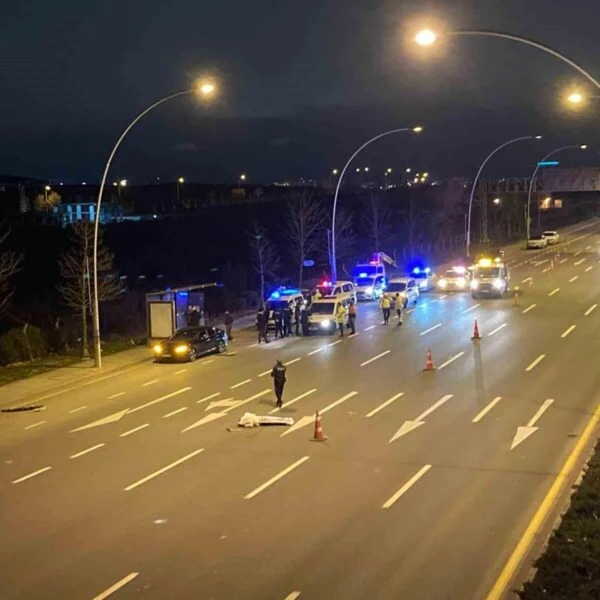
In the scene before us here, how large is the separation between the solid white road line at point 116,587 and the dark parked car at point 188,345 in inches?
854

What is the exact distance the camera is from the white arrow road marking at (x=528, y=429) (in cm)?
1950

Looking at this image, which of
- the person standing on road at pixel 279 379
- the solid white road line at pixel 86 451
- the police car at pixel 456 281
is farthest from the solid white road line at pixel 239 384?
the police car at pixel 456 281

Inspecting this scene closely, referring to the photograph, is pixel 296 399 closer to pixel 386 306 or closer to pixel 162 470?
pixel 162 470

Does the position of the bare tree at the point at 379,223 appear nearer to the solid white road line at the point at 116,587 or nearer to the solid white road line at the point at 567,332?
the solid white road line at the point at 567,332

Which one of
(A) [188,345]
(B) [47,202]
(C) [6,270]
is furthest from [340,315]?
(B) [47,202]

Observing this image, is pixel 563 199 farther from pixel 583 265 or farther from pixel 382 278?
pixel 382 278

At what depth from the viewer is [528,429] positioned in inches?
809

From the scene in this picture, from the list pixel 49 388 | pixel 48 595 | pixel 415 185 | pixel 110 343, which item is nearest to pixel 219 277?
pixel 110 343

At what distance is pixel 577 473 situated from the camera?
659 inches

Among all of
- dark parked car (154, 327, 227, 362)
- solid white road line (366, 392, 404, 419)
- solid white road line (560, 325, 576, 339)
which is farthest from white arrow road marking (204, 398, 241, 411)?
solid white road line (560, 325, 576, 339)

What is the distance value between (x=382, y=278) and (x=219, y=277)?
2704cm

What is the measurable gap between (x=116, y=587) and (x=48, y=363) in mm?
23675

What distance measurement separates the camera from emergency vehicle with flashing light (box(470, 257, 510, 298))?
2013 inches

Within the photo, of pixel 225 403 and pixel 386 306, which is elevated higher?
pixel 386 306
